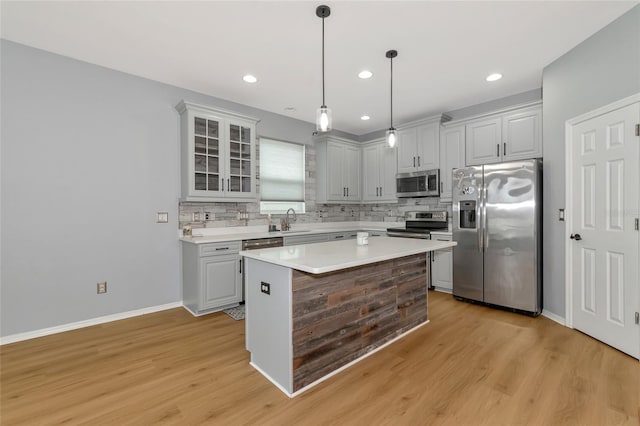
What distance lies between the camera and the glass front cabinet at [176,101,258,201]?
358 centimetres

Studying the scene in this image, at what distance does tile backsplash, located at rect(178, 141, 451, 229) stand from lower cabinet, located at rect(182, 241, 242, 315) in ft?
1.58

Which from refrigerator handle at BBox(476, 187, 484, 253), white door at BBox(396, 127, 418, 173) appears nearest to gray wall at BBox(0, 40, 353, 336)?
white door at BBox(396, 127, 418, 173)

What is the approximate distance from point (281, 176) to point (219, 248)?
1.81m

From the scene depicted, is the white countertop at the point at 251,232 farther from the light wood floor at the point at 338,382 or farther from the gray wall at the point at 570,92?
the gray wall at the point at 570,92

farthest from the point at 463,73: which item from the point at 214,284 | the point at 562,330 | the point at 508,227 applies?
the point at 214,284

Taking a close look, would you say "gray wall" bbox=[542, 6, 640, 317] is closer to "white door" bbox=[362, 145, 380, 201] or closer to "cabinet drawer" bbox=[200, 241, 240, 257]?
"white door" bbox=[362, 145, 380, 201]

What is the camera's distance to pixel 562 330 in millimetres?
2922

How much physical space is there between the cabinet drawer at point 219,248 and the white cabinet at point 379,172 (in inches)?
114

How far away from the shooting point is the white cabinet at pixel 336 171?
5227 millimetres

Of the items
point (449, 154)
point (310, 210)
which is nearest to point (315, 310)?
point (310, 210)

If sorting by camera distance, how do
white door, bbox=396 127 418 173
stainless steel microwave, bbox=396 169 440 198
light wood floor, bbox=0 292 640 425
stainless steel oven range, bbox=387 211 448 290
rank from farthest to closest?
white door, bbox=396 127 418 173 < stainless steel microwave, bbox=396 169 440 198 < stainless steel oven range, bbox=387 211 448 290 < light wood floor, bbox=0 292 640 425

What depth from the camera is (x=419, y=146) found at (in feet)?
15.7

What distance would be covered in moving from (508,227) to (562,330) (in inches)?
45.3

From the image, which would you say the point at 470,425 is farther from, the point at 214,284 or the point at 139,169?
the point at 139,169
